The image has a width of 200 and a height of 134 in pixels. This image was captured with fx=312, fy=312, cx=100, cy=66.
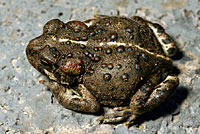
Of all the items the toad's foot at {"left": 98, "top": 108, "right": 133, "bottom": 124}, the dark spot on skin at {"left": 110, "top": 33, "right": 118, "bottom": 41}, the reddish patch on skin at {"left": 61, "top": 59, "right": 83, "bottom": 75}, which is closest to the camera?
the reddish patch on skin at {"left": 61, "top": 59, "right": 83, "bottom": 75}

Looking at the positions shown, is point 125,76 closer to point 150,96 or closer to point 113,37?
point 150,96

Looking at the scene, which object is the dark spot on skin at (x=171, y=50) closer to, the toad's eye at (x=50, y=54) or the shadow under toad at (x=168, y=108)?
the shadow under toad at (x=168, y=108)

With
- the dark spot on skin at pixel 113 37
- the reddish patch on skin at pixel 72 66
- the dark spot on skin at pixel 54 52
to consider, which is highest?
the dark spot on skin at pixel 113 37

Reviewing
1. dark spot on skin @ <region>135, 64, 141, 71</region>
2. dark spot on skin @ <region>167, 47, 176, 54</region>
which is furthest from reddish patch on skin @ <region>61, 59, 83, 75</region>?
dark spot on skin @ <region>167, 47, 176, 54</region>

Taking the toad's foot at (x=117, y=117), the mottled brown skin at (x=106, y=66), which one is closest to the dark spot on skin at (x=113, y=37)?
the mottled brown skin at (x=106, y=66)

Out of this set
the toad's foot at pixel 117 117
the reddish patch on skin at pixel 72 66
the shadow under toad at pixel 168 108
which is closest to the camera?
the reddish patch on skin at pixel 72 66

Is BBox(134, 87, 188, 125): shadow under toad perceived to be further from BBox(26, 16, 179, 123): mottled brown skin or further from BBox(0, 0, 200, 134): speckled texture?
BBox(26, 16, 179, 123): mottled brown skin

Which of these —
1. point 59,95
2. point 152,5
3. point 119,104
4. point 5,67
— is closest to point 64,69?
point 59,95
